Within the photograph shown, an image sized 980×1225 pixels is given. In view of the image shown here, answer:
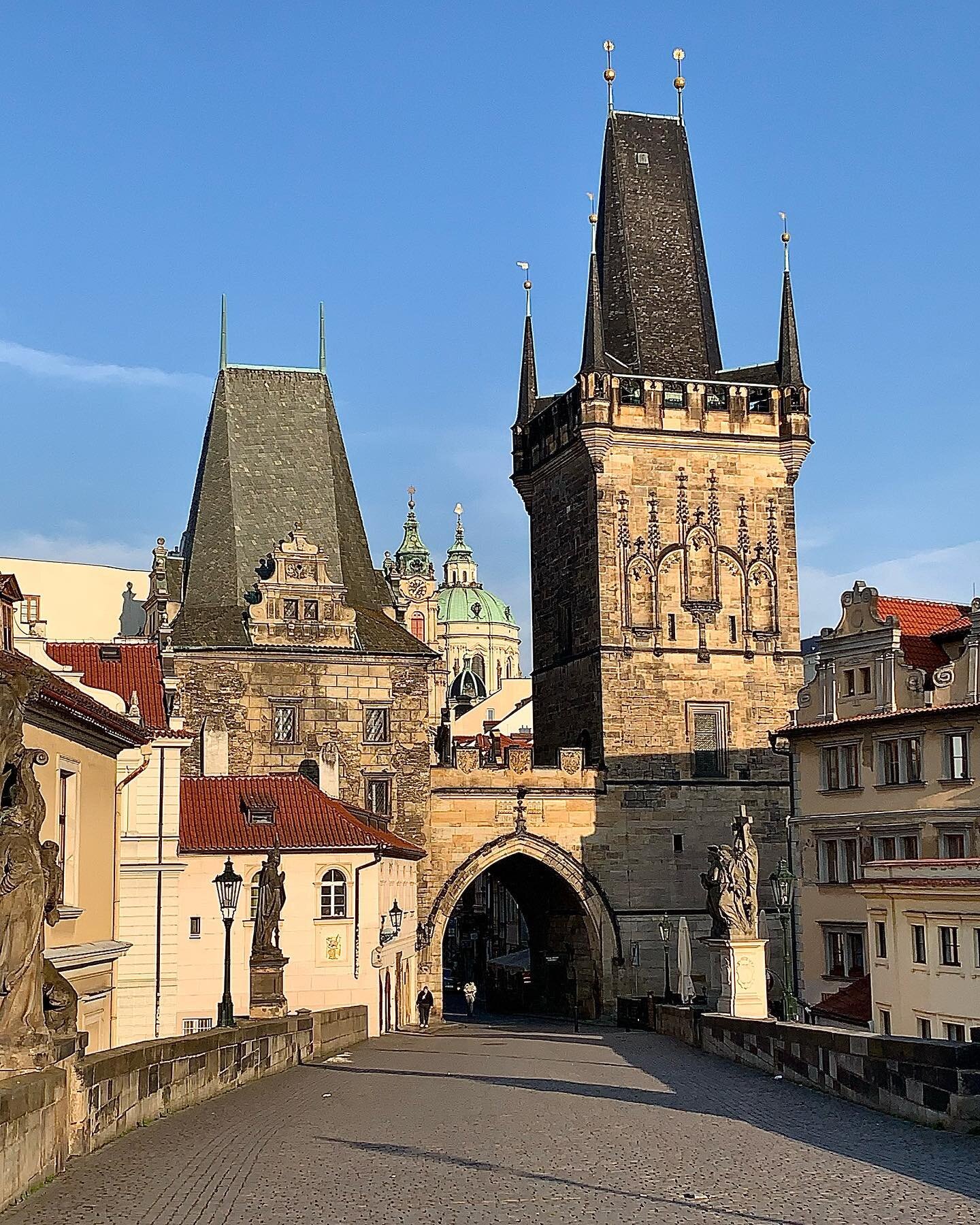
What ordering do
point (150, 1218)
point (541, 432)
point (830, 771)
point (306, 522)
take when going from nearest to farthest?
point (150, 1218) → point (830, 771) → point (306, 522) → point (541, 432)

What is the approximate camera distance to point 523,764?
49.8 m

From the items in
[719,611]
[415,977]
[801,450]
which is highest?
[801,450]

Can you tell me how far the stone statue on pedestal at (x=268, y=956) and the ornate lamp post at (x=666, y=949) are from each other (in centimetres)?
2179

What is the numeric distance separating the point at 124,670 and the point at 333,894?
6.33 metres

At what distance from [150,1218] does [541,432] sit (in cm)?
4797

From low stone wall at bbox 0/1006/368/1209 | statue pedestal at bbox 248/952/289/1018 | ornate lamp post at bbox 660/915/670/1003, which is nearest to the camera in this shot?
low stone wall at bbox 0/1006/368/1209

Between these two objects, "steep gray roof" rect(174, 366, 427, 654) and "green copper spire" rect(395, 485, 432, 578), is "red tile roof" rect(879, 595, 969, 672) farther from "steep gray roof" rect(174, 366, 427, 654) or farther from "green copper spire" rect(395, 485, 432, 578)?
"green copper spire" rect(395, 485, 432, 578)

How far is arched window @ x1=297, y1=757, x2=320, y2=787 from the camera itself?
4719cm

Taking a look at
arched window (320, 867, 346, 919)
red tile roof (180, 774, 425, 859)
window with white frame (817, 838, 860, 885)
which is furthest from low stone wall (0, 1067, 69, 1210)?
window with white frame (817, 838, 860, 885)

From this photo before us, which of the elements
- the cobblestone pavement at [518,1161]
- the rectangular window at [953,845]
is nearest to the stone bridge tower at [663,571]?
the rectangular window at [953,845]

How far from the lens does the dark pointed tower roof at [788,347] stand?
54469 millimetres

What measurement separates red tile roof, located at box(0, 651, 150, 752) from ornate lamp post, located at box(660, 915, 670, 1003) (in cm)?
2287

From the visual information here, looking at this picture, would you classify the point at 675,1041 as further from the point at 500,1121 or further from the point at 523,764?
the point at 523,764

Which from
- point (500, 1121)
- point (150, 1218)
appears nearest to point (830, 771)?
point (500, 1121)
